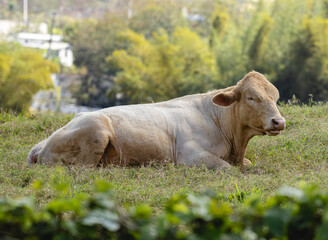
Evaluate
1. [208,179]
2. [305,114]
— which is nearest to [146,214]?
[208,179]

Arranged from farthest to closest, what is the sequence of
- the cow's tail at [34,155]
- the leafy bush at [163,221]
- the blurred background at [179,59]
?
the blurred background at [179,59], the cow's tail at [34,155], the leafy bush at [163,221]

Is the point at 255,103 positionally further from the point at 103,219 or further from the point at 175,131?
the point at 103,219

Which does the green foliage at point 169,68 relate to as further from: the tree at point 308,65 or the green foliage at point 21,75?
the green foliage at point 21,75

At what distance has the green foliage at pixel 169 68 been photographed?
24625 mm

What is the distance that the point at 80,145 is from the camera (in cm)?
512

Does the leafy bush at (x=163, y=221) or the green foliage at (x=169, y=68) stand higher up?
the leafy bush at (x=163, y=221)

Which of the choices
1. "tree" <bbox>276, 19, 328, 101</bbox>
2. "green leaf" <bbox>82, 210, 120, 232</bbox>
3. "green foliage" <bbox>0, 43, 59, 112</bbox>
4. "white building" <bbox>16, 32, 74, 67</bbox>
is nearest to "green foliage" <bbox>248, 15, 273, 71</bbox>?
"tree" <bbox>276, 19, 328, 101</bbox>

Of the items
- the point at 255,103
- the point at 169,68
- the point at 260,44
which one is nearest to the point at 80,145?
the point at 255,103

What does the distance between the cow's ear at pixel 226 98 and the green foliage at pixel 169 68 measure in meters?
18.1

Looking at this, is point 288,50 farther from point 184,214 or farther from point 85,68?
point 184,214

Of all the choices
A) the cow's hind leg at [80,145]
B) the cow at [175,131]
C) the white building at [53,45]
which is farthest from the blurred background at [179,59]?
the cow's hind leg at [80,145]

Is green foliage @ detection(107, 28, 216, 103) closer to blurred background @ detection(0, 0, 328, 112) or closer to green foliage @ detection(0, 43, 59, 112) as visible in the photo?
blurred background @ detection(0, 0, 328, 112)

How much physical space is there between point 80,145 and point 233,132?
1.64 m

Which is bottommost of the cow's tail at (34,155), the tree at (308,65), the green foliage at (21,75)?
the green foliage at (21,75)
